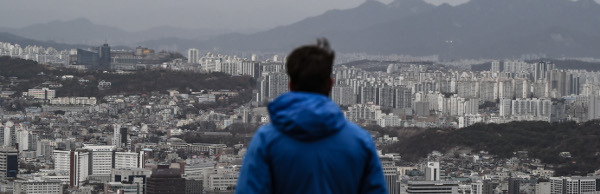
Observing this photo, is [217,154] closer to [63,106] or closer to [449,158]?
[449,158]

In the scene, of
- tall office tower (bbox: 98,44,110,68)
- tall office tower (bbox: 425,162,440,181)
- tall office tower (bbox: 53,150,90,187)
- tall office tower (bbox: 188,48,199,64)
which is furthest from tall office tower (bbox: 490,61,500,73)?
tall office tower (bbox: 53,150,90,187)

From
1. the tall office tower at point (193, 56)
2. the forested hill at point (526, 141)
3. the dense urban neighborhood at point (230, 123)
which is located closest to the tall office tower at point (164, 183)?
the dense urban neighborhood at point (230, 123)

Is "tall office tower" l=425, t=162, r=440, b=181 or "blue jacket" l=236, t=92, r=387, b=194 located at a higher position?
"blue jacket" l=236, t=92, r=387, b=194

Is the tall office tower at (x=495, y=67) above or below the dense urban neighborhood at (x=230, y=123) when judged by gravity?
above

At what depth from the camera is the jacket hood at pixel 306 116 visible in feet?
4.48

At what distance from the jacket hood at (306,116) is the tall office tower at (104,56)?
3668 centimetres

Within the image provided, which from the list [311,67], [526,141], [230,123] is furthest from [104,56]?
[311,67]

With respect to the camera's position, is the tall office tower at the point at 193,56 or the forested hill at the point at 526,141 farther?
the tall office tower at the point at 193,56

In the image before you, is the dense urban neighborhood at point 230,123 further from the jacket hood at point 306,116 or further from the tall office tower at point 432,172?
the jacket hood at point 306,116

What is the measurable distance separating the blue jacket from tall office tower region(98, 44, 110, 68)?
3666 cm

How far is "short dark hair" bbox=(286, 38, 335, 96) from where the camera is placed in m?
1.39

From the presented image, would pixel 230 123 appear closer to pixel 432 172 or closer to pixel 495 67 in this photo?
pixel 432 172

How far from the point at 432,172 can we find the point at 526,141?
15.4 ft

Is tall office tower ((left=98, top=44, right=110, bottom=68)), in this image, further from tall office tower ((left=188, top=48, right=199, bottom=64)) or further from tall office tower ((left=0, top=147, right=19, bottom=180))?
tall office tower ((left=0, top=147, right=19, bottom=180))
